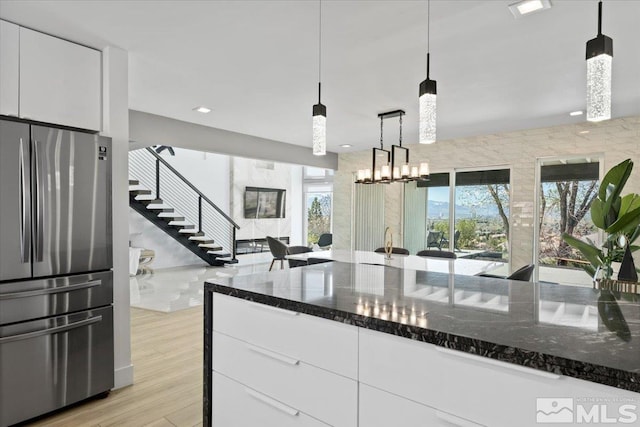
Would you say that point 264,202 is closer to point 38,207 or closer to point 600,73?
point 38,207

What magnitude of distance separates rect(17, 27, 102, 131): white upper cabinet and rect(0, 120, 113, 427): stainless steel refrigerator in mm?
203

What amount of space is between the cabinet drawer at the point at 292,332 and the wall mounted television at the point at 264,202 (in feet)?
28.2

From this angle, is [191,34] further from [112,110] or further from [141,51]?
[112,110]

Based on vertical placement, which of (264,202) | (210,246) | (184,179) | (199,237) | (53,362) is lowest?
(53,362)

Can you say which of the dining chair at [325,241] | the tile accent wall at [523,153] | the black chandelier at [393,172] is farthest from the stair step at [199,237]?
the black chandelier at [393,172]

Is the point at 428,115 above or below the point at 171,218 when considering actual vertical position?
above

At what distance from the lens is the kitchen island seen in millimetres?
881

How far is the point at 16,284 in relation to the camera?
2.20 metres

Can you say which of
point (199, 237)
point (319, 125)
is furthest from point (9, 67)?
point (199, 237)

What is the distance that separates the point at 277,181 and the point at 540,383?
1026 cm

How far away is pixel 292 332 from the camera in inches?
55.0

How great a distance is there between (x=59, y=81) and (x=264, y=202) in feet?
26.3

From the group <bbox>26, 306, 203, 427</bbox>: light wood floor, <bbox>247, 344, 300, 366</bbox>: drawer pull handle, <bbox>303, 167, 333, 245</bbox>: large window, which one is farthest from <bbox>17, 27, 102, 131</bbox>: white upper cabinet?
<bbox>303, 167, 333, 245</bbox>: large window

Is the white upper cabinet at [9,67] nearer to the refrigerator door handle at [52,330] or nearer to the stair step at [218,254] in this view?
the refrigerator door handle at [52,330]
